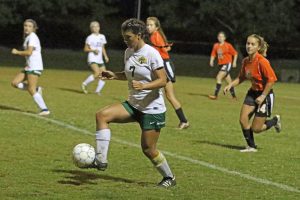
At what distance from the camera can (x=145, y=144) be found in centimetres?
849

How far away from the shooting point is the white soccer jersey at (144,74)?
8414mm

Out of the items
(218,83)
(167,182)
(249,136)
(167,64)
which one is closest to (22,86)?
(167,64)

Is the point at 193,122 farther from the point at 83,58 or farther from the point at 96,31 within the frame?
the point at 83,58

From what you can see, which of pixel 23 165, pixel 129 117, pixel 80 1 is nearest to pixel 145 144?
pixel 129 117

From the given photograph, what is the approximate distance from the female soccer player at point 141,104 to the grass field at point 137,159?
0.37 meters

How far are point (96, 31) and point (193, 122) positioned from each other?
23.5 ft

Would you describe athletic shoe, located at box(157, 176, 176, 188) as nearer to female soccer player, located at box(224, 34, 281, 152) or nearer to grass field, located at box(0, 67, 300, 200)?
grass field, located at box(0, 67, 300, 200)

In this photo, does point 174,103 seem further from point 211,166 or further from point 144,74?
point 144,74

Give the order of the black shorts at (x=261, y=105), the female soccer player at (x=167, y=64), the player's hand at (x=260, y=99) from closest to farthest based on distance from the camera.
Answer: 1. the player's hand at (x=260, y=99)
2. the black shorts at (x=261, y=105)
3. the female soccer player at (x=167, y=64)

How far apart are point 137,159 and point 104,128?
2195 millimetres

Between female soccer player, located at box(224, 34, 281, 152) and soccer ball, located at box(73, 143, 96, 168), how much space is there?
3581mm

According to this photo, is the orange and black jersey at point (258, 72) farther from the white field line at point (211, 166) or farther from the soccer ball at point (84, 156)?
the soccer ball at point (84, 156)

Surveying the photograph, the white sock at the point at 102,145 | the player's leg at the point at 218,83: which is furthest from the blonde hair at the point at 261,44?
the player's leg at the point at 218,83

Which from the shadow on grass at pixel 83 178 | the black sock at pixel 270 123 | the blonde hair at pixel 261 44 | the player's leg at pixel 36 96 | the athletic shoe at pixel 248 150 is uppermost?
the blonde hair at pixel 261 44
